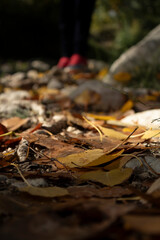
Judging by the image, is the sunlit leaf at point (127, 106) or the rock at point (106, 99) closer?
the sunlit leaf at point (127, 106)

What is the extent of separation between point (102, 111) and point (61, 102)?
0.38 metres

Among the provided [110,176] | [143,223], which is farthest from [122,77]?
[143,223]

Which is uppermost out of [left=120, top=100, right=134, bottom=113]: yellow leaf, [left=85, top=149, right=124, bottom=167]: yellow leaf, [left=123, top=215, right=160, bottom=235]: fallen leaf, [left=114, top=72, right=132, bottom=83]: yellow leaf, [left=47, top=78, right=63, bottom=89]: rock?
[left=123, top=215, right=160, bottom=235]: fallen leaf

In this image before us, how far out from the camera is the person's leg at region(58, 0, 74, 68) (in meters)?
4.77

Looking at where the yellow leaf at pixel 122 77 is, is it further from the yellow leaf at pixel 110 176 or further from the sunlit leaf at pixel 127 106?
the yellow leaf at pixel 110 176

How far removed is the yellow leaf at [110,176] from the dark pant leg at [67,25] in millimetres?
4279

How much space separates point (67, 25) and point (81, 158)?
440cm

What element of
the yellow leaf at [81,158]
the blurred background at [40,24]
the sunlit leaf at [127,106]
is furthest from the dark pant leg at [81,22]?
the yellow leaf at [81,158]

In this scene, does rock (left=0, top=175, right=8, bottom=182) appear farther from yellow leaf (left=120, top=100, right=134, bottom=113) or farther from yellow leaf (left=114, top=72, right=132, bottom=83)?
yellow leaf (left=114, top=72, right=132, bottom=83)

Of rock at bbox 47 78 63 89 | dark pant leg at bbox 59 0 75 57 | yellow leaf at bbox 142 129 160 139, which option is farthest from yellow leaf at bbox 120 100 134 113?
dark pant leg at bbox 59 0 75 57

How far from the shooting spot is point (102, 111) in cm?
235

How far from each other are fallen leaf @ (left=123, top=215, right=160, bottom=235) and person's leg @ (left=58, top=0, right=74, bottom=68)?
182 inches

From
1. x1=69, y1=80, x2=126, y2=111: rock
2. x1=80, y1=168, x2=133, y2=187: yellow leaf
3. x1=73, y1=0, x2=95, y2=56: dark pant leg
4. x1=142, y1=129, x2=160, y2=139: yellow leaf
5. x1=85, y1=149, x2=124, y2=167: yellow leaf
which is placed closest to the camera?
x1=80, y1=168, x2=133, y2=187: yellow leaf

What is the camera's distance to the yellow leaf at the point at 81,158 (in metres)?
1.00
